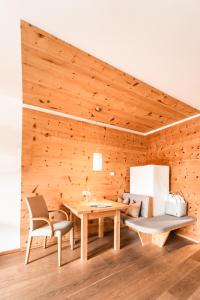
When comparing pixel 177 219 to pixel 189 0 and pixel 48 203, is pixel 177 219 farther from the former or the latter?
pixel 189 0

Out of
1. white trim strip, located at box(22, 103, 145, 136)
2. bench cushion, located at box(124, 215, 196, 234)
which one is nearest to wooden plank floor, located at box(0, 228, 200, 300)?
bench cushion, located at box(124, 215, 196, 234)

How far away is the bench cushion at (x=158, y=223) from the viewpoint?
277 cm

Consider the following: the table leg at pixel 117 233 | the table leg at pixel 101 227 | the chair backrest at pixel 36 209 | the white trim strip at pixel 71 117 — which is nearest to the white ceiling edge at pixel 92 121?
the white trim strip at pixel 71 117

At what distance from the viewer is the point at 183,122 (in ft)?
12.6

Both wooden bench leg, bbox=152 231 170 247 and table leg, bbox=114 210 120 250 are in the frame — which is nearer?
table leg, bbox=114 210 120 250

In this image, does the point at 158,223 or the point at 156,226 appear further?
the point at 158,223

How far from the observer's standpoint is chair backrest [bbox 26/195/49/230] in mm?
2434

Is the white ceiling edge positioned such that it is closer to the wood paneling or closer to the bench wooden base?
the wood paneling

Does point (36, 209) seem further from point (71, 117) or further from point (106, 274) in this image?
point (71, 117)

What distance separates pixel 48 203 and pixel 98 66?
93.8 inches

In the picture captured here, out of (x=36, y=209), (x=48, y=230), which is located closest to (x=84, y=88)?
(x=36, y=209)

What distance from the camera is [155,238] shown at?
3096 mm

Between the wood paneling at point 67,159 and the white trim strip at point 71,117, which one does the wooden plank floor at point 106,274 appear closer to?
the wood paneling at point 67,159

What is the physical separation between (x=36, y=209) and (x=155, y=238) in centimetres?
217
